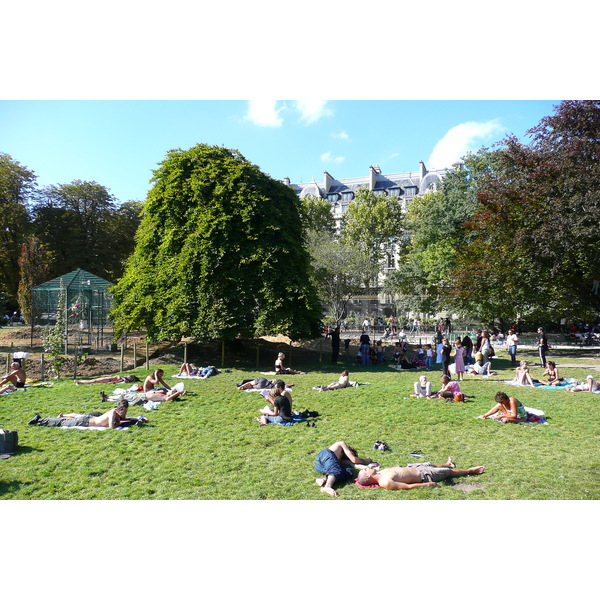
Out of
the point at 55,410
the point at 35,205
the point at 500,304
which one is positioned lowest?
the point at 55,410

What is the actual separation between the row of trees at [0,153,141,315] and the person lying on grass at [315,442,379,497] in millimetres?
22930

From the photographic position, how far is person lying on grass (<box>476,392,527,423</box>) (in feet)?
28.4

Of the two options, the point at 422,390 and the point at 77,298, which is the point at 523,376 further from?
the point at 77,298

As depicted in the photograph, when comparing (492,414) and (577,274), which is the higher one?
(577,274)

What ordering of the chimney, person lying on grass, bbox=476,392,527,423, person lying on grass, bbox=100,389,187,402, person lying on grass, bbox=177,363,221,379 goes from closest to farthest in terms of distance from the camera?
person lying on grass, bbox=476,392,527,423, person lying on grass, bbox=100,389,187,402, person lying on grass, bbox=177,363,221,379, the chimney

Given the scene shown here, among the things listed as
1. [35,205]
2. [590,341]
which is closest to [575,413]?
[590,341]

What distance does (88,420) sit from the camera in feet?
27.8

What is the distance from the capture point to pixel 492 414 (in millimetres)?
9047

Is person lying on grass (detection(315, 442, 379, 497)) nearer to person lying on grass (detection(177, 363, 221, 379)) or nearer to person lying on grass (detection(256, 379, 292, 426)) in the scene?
person lying on grass (detection(256, 379, 292, 426))

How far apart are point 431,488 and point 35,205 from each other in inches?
1201

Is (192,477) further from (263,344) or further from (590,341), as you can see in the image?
(590,341)

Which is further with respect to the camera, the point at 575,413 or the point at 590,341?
the point at 590,341

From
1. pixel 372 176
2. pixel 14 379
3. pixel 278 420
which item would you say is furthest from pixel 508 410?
pixel 372 176

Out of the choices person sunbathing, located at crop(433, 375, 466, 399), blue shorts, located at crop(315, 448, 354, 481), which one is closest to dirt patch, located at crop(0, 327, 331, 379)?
person sunbathing, located at crop(433, 375, 466, 399)
